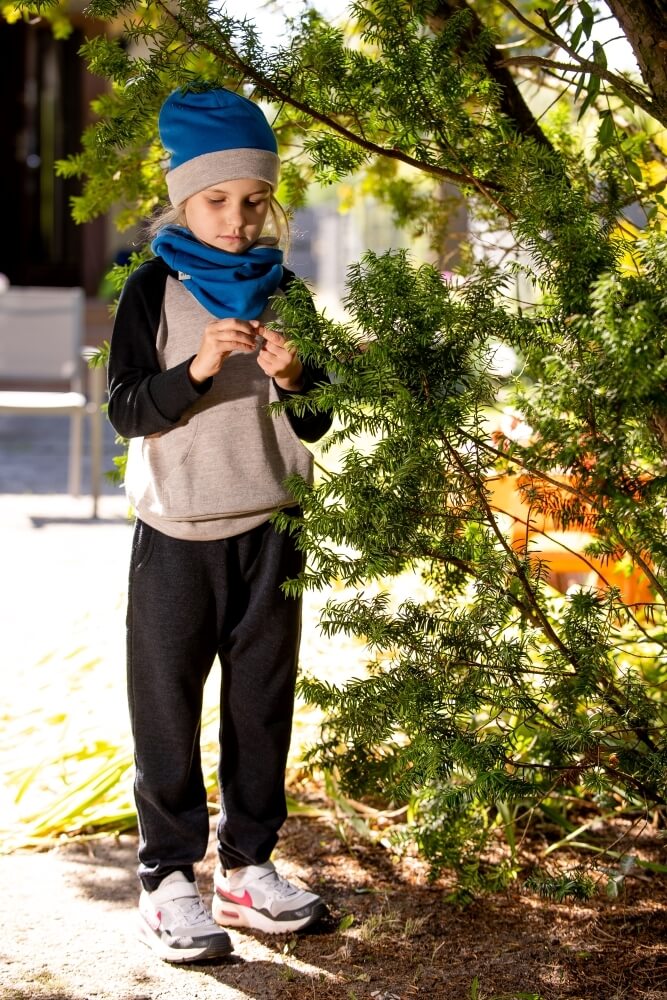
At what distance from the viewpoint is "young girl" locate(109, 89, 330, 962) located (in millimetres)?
2311

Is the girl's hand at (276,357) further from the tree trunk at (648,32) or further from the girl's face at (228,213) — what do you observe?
the tree trunk at (648,32)

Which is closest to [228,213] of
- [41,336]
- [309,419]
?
[309,419]

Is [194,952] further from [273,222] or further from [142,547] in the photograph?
[273,222]

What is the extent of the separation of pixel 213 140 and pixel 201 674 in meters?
1.03

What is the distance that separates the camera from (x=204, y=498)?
7.69 feet

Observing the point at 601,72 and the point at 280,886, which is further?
the point at 280,886

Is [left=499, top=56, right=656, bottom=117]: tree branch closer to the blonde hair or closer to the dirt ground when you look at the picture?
the blonde hair

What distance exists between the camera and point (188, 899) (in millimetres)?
2471

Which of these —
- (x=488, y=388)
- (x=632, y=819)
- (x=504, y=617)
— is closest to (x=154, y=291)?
(x=488, y=388)

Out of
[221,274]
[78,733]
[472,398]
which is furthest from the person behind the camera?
[78,733]

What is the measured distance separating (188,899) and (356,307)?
4.07ft

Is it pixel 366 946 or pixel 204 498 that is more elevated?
pixel 204 498

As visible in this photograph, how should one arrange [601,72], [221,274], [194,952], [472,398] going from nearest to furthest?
[472,398] < [601,72] < [221,274] < [194,952]

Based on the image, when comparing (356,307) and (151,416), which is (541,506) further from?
(151,416)
